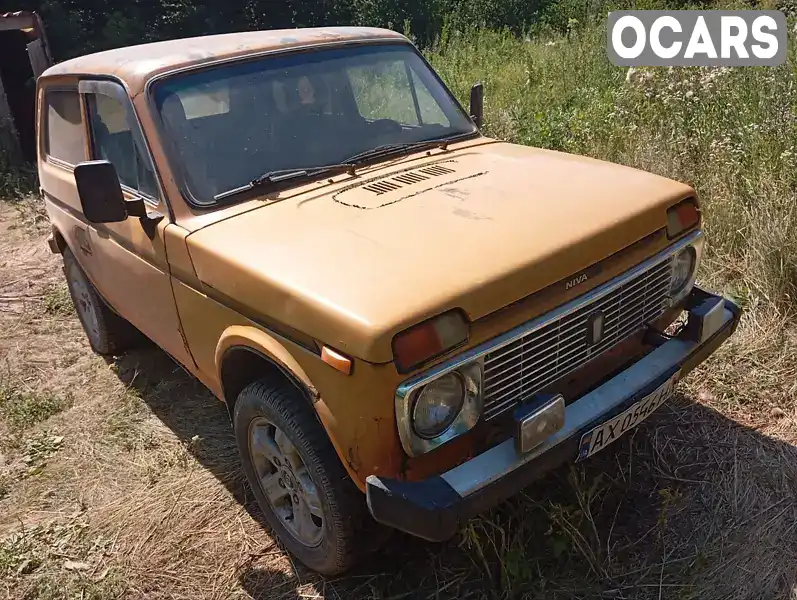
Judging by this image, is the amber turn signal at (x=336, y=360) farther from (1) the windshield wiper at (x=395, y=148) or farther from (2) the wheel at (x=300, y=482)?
(1) the windshield wiper at (x=395, y=148)

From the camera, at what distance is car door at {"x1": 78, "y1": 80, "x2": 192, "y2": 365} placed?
123 inches

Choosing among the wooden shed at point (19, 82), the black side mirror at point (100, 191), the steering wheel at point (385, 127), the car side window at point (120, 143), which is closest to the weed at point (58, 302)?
the car side window at point (120, 143)

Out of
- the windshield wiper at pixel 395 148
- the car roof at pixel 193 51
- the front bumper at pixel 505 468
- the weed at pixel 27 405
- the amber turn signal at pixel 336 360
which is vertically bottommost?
the weed at pixel 27 405

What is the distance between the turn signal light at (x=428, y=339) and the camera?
6.88 ft

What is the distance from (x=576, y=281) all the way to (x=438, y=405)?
687mm

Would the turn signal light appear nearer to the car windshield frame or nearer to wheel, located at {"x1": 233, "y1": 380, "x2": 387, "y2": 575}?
wheel, located at {"x1": 233, "y1": 380, "x2": 387, "y2": 575}

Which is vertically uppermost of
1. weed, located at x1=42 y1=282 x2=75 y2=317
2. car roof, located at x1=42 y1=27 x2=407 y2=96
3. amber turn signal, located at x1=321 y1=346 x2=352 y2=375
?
car roof, located at x1=42 y1=27 x2=407 y2=96

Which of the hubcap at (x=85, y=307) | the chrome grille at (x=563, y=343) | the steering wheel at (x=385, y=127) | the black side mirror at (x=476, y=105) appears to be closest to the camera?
the chrome grille at (x=563, y=343)

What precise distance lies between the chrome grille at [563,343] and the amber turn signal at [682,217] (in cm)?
13

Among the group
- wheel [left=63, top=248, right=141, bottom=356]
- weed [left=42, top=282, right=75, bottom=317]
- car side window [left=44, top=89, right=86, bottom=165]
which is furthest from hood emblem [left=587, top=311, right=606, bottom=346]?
weed [left=42, top=282, right=75, bottom=317]

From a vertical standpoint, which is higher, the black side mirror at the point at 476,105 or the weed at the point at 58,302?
the black side mirror at the point at 476,105

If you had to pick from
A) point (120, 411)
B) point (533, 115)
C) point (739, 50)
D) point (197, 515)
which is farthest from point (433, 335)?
point (739, 50)

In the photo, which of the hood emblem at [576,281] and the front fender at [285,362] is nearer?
the front fender at [285,362]

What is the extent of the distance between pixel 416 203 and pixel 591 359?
3.10ft
